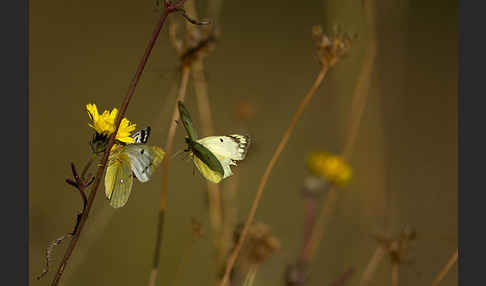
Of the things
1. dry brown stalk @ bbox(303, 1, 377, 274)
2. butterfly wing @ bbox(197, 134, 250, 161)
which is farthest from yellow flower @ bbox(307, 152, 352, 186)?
butterfly wing @ bbox(197, 134, 250, 161)

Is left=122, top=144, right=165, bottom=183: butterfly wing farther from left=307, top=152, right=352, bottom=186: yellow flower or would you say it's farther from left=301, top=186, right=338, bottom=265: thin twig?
left=307, top=152, right=352, bottom=186: yellow flower

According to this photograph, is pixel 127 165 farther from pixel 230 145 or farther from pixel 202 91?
pixel 202 91

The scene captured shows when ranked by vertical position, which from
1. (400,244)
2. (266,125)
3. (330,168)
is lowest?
(400,244)

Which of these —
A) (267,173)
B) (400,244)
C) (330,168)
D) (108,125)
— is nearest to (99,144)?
(108,125)

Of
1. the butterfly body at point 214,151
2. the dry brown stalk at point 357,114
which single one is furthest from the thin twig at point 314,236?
the butterfly body at point 214,151

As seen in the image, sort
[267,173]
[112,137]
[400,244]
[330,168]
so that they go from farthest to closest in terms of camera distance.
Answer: [330,168]
[400,244]
[267,173]
[112,137]

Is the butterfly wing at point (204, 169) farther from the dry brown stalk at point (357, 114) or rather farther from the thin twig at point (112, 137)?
the dry brown stalk at point (357, 114)
